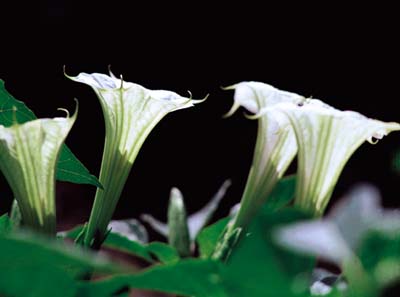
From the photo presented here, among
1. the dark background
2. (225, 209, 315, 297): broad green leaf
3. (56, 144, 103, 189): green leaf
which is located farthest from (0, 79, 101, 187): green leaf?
the dark background

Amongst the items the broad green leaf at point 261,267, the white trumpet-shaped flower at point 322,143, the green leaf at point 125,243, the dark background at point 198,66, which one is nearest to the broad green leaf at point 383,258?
the broad green leaf at point 261,267

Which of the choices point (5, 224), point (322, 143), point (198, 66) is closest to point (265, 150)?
point (322, 143)

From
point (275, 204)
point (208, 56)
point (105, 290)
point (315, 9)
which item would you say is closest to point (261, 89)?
point (275, 204)

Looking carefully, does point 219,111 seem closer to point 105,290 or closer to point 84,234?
point 84,234

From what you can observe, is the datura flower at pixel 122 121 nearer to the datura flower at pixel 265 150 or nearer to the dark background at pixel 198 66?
the datura flower at pixel 265 150

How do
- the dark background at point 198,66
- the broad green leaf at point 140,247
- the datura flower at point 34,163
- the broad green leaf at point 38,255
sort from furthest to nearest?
the dark background at point 198,66 → the broad green leaf at point 140,247 → the datura flower at point 34,163 → the broad green leaf at point 38,255
